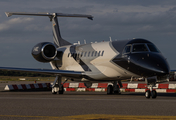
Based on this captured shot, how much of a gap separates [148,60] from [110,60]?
12.4ft

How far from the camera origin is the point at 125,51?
2041cm

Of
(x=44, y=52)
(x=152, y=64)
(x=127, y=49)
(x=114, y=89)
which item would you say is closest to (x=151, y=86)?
(x=152, y=64)

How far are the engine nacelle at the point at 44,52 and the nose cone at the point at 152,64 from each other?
961 centimetres

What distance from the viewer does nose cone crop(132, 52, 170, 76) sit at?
17938mm

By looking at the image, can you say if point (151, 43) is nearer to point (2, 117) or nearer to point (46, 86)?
point (2, 117)

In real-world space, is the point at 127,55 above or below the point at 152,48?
below

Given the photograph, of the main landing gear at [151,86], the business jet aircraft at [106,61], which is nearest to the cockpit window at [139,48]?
the business jet aircraft at [106,61]

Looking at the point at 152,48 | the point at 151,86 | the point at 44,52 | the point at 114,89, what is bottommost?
the point at 114,89

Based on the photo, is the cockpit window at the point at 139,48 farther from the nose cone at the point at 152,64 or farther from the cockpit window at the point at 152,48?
the nose cone at the point at 152,64

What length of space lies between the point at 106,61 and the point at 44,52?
6814mm

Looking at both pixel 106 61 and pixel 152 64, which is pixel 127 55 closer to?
pixel 152 64

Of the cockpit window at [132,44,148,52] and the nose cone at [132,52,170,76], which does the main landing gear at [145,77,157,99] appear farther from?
the cockpit window at [132,44,148,52]

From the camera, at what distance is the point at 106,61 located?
2211cm

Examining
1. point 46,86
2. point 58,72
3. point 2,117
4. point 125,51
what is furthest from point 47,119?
point 46,86
